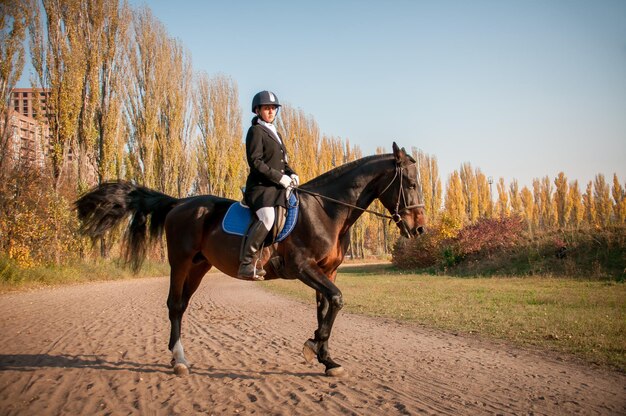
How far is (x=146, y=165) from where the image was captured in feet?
109

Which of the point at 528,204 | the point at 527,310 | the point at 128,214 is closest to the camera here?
the point at 128,214

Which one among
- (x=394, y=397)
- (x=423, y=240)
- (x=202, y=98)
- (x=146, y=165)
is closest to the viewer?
(x=394, y=397)

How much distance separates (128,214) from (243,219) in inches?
108

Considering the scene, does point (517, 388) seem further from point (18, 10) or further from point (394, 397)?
point (18, 10)

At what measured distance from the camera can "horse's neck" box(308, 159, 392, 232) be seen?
586 centimetres

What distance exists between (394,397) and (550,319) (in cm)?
635

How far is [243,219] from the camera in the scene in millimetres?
5918

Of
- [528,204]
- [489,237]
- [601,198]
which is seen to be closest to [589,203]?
[601,198]

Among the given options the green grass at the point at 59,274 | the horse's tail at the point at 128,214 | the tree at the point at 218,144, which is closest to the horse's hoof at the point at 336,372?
the horse's tail at the point at 128,214

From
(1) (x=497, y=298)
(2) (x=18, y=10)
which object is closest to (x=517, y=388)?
(1) (x=497, y=298)

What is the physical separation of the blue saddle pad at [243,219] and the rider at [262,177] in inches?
5.6

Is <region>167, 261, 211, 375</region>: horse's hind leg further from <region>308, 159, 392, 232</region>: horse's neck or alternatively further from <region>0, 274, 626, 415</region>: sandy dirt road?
<region>308, 159, 392, 232</region>: horse's neck

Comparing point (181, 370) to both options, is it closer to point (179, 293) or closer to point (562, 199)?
point (179, 293)

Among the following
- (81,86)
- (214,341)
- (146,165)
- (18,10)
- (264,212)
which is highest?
(18,10)
